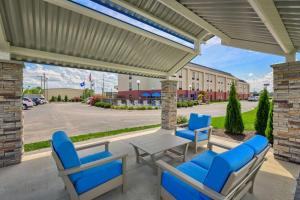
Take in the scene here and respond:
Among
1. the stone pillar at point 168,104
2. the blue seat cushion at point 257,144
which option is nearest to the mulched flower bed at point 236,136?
the stone pillar at point 168,104

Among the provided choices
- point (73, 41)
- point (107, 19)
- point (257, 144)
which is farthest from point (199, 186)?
point (73, 41)

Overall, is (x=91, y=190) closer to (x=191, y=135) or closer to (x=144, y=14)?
(x=191, y=135)

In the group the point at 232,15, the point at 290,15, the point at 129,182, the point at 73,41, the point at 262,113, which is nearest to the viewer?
the point at 290,15

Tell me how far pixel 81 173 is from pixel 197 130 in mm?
3182

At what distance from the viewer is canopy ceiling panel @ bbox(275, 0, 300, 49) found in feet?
6.94

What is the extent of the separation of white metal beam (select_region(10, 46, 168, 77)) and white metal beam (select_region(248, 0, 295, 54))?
4.32m

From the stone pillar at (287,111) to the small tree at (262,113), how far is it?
5.43ft

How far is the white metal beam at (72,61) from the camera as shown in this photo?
385 cm

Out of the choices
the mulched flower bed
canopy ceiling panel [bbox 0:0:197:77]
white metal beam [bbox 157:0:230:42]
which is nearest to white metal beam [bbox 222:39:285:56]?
white metal beam [bbox 157:0:230:42]

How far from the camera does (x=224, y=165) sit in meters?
1.59

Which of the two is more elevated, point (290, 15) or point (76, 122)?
point (290, 15)

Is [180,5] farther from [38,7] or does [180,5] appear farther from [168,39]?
[38,7]

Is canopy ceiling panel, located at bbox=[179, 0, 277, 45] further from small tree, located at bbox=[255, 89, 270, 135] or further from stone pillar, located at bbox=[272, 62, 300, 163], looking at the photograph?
small tree, located at bbox=[255, 89, 270, 135]

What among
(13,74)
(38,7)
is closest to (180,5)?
(38,7)
